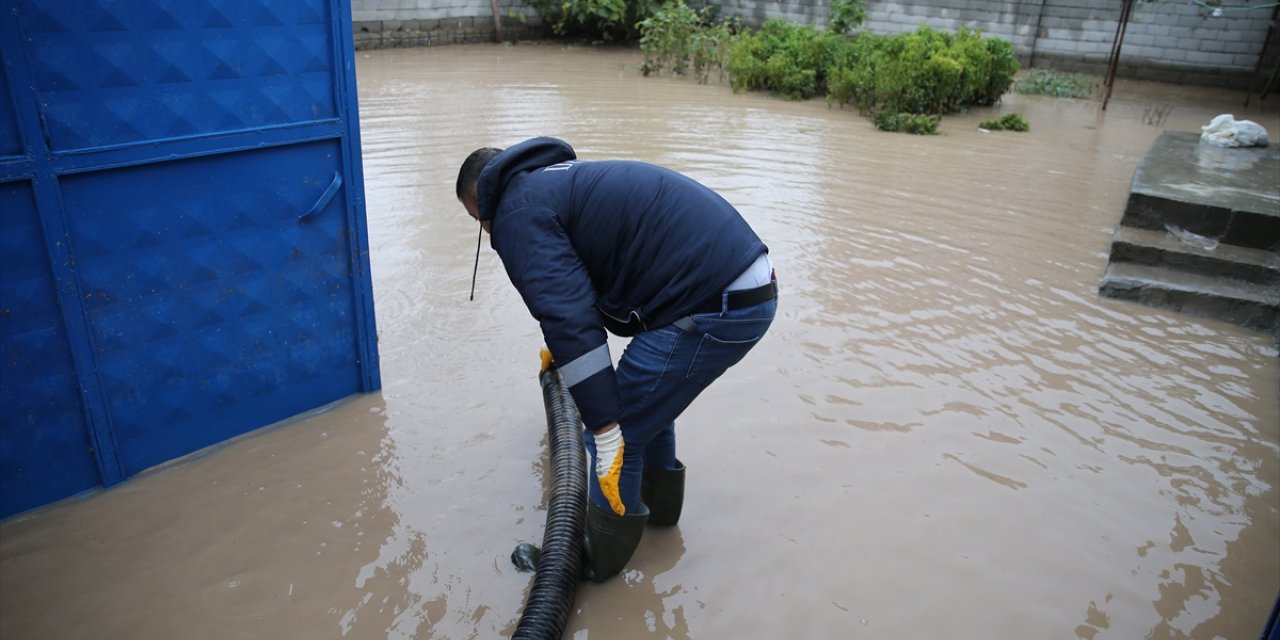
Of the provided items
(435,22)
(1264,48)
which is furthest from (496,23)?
(1264,48)

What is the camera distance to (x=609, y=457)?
8.46 feet

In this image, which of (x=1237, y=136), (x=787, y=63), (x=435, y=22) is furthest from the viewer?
(x=435, y=22)

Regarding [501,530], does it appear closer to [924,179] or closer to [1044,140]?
[924,179]

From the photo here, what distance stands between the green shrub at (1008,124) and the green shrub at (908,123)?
96cm

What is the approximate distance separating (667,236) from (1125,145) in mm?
10093

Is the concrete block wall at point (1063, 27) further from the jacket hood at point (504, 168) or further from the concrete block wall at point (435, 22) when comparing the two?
the jacket hood at point (504, 168)

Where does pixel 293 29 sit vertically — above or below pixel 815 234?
above

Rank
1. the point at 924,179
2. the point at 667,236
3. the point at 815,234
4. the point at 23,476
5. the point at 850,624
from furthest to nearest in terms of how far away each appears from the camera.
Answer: the point at 924,179
the point at 815,234
the point at 23,476
the point at 850,624
the point at 667,236

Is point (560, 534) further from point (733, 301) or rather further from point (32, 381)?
point (32, 381)

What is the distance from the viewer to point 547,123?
997cm

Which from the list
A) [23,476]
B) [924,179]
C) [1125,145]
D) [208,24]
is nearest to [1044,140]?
[1125,145]

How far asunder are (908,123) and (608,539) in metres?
9.02

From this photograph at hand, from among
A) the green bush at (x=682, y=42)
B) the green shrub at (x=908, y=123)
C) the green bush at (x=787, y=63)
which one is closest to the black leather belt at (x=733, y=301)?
the green shrub at (x=908, y=123)

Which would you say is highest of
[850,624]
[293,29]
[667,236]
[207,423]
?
[293,29]
